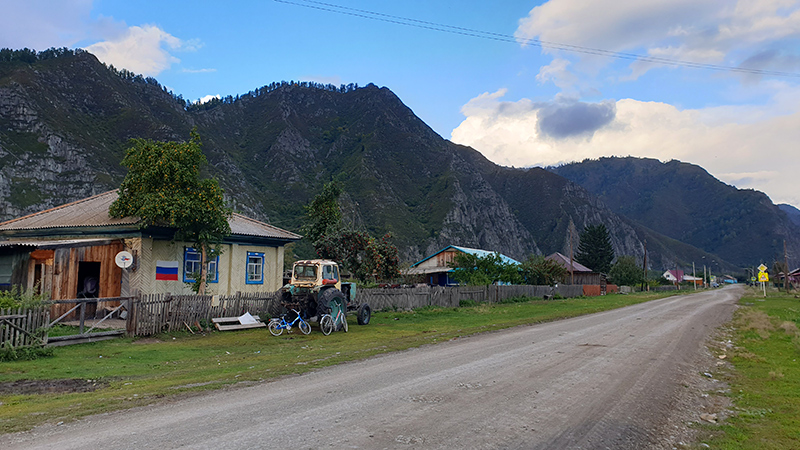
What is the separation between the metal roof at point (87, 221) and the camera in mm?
22078

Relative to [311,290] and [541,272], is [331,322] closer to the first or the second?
[311,290]

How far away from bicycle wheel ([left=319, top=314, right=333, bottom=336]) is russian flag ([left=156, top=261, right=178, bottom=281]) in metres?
8.85

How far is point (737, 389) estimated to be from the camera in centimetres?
949

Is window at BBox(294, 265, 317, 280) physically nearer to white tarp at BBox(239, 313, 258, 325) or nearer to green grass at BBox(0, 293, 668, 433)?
green grass at BBox(0, 293, 668, 433)

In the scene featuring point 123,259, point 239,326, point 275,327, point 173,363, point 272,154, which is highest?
point 272,154

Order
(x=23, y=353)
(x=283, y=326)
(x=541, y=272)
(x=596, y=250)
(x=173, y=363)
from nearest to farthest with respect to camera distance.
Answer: (x=173, y=363) → (x=23, y=353) → (x=283, y=326) → (x=541, y=272) → (x=596, y=250)

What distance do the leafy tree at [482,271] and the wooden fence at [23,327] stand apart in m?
29.5

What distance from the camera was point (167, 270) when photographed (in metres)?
22.7

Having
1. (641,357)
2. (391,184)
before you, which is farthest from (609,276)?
(641,357)

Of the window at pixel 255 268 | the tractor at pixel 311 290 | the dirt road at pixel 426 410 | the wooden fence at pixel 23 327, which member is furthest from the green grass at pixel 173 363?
the window at pixel 255 268

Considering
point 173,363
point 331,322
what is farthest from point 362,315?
point 173,363

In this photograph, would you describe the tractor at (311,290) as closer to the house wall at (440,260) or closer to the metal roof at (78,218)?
the metal roof at (78,218)

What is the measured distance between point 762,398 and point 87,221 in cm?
2534

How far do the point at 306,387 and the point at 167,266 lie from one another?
16697mm
